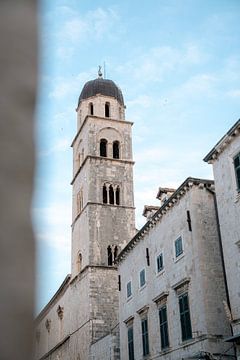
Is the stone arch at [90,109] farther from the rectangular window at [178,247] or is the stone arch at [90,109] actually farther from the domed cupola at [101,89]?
the rectangular window at [178,247]

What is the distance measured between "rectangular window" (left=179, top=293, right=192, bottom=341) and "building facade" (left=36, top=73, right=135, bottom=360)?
11.5 m

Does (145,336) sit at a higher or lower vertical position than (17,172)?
higher

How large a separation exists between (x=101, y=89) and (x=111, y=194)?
10986 millimetres

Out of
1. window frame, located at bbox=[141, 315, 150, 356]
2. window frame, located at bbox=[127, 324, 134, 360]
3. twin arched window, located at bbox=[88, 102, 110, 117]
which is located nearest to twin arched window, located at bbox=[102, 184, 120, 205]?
twin arched window, located at bbox=[88, 102, 110, 117]

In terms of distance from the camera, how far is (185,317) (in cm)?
1997

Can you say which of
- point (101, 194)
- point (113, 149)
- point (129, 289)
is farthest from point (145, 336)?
point (113, 149)

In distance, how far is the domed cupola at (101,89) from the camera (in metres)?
44.8

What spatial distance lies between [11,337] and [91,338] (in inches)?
1344

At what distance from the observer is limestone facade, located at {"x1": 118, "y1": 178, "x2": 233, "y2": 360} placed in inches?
742

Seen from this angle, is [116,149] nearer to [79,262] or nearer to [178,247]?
[79,262]

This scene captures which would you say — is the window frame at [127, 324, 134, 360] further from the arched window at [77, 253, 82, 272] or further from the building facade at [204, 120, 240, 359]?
the arched window at [77, 253, 82, 272]

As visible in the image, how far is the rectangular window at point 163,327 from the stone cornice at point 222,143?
7088 mm

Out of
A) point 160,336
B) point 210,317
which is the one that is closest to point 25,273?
point 210,317

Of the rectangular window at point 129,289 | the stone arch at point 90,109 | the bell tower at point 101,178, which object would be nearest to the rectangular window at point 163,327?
the rectangular window at point 129,289
